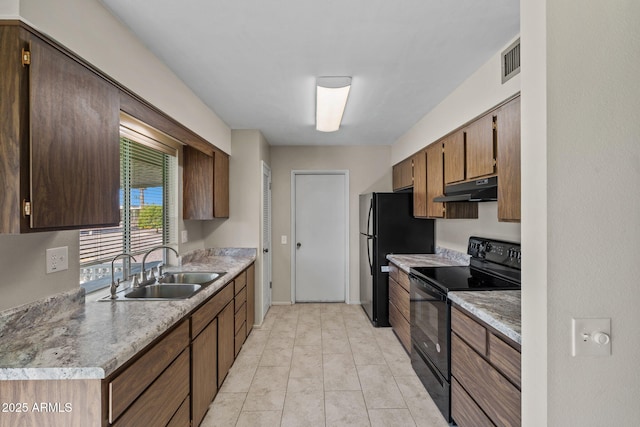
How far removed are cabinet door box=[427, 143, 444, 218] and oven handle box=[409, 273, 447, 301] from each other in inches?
26.5

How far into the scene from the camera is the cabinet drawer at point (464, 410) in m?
1.62

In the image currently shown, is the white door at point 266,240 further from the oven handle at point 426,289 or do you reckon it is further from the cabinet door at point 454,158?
the cabinet door at point 454,158

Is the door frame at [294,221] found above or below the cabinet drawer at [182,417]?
above

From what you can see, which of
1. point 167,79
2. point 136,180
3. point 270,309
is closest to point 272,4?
point 167,79

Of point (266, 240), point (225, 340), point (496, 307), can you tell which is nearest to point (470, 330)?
point (496, 307)

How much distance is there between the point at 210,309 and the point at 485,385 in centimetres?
174

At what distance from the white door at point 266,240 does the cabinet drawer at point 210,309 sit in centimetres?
129

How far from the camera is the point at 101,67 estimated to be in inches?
58.7

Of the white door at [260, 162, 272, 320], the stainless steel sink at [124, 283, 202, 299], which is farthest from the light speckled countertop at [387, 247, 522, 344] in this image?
the white door at [260, 162, 272, 320]

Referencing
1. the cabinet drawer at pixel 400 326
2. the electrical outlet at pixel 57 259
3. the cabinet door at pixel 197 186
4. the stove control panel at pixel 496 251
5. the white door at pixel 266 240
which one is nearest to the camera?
the electrical outlet at pixel 57 259

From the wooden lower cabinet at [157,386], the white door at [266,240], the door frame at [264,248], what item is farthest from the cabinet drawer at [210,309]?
the white door at [266,240]

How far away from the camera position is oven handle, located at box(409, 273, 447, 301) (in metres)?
2.10

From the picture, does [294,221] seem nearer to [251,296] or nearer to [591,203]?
[251,296]

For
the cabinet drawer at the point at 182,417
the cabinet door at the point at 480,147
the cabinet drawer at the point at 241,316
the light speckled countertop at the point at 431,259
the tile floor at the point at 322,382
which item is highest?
the cabinet door at the point at 480,147
